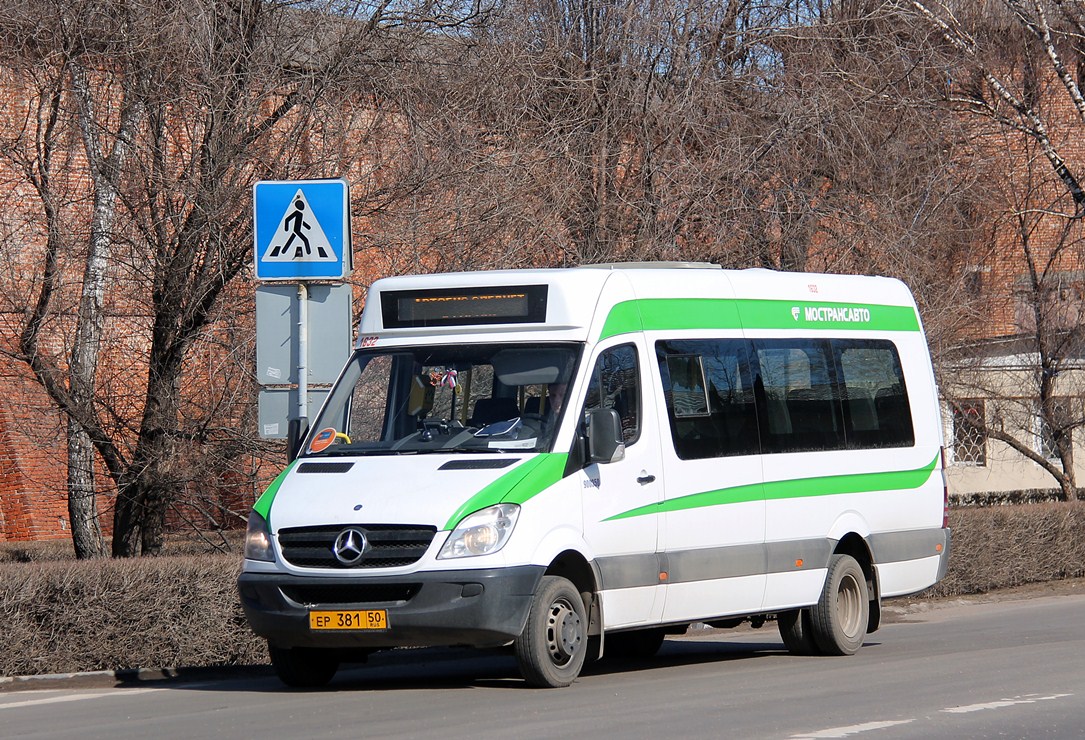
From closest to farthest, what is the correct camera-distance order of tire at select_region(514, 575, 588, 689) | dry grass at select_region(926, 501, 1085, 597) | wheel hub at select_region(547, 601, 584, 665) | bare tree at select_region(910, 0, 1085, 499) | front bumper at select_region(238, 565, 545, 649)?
1. front bumper at select_region(238, 565, 545, 649)
2. tire at select_region(514, 575, 588, 689)
3. wheel hub at select_region(547, 601, 584, 665)
4. dry grass at select_region(926, 501, 1085, 597)
5. bare tree at select_region(910, 0, 1085, 499)

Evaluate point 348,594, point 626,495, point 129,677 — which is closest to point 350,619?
point 348,594

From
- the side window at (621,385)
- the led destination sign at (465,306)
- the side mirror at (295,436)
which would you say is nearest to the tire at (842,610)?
the side window at (621,385)

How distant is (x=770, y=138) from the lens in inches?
719

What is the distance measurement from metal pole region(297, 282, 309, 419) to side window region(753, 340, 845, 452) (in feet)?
11.1

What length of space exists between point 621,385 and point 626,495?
77 cm

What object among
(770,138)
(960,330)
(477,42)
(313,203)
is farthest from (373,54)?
(960,330)

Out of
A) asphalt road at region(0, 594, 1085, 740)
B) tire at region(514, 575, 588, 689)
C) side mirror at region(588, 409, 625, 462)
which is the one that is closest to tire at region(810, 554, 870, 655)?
asphalt road at region(0, 594, 1085, 740)

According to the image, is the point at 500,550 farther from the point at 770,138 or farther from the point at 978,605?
the point at 978,605

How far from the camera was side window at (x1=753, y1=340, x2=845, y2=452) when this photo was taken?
12.6 m

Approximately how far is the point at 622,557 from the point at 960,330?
11270 mm

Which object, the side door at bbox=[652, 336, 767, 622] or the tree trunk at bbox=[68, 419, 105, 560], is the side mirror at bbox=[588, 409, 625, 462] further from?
the tree trunk at bbox=[68, 419, 105, 560]

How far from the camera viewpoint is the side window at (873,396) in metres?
13.5

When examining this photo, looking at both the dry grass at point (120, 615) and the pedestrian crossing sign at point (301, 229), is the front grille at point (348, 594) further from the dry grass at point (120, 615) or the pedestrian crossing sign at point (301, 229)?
the pedestrian crossing sign at point (301, 229)

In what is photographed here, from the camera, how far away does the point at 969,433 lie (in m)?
26.9
